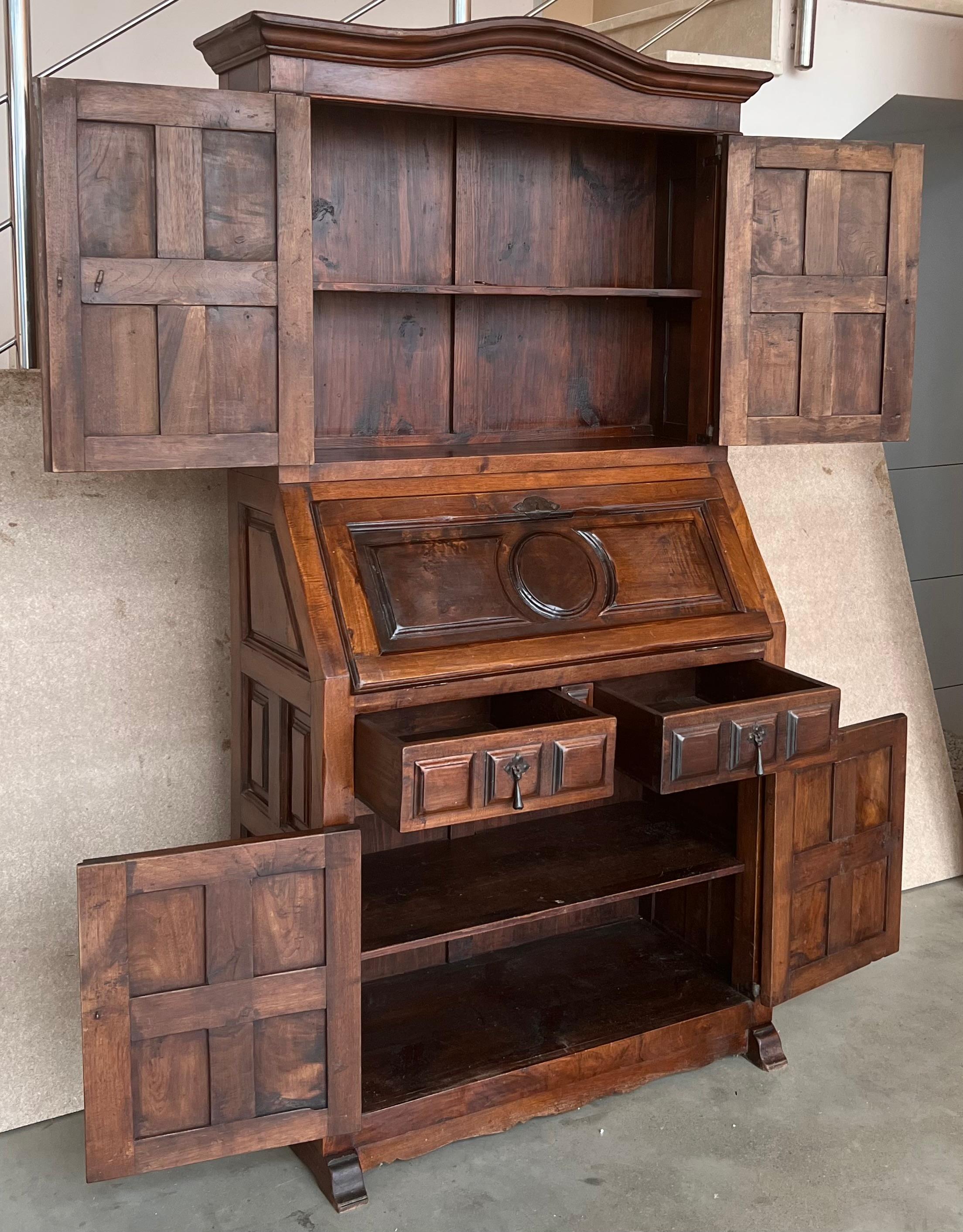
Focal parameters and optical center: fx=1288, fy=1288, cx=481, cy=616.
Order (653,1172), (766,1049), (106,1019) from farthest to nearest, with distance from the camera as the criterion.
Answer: (766,1049) → (653,1172) → (106,1019)

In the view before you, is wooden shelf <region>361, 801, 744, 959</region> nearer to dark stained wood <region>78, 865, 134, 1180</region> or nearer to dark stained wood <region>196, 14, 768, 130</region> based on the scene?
dark stained wood <region>78, 865, 134, 1180</region>

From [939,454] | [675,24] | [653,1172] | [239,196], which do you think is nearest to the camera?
[239,196]

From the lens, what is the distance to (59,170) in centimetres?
201

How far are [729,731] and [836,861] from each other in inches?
19.9

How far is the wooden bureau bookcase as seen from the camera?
2.10m

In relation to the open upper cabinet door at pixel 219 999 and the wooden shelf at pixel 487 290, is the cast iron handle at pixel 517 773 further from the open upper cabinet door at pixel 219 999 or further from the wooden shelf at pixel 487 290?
the wooden shelf at pixel 487 290

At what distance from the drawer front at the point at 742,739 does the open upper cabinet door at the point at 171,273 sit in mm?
919

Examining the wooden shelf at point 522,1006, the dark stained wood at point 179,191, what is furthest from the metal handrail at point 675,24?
the wooden shelf at point 522,1006

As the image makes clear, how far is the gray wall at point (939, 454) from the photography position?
4.57 metres

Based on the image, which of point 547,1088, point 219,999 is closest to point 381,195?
point 219,999

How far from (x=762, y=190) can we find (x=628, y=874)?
1416 mm

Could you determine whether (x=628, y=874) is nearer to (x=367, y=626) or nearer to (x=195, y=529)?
(x=367, y=626)

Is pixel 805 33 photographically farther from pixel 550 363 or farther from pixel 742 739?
pixel 742 739

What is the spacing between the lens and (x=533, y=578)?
251cm
